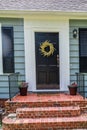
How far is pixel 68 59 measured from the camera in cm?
721

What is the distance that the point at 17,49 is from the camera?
23.3 ft

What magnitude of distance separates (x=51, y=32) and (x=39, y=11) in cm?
85

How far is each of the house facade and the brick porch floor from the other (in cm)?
89

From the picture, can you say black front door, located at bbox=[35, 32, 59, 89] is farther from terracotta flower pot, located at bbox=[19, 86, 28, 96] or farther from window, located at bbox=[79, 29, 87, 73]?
window, located at bbox=[79, 29, 87, 73]

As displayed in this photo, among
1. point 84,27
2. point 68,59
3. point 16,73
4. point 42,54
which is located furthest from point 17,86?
point 84,27

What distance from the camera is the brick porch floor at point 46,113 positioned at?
16.8 feet

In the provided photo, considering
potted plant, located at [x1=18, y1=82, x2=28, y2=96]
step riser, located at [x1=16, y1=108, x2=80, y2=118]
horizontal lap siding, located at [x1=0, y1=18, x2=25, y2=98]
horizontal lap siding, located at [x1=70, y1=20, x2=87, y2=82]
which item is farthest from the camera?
horizontal lap siding, located at [x1=70, y1=20, x2=87, y2=82]

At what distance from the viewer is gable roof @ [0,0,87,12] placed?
709cm

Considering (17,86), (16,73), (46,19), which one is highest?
(46,19)

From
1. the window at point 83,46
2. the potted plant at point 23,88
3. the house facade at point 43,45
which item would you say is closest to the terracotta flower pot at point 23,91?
the potted plant at point 23,88

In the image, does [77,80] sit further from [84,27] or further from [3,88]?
[3,88]

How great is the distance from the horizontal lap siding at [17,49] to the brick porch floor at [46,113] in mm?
784

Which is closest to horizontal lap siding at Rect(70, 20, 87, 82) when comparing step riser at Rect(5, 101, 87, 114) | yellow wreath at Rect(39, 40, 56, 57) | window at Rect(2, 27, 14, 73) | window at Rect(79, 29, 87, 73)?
window at Rect(79, 29, 87, 73)

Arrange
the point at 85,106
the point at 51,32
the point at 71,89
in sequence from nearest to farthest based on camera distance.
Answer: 1. the point at 85,106
2. the point at 71,89
3. the point at 51,32
